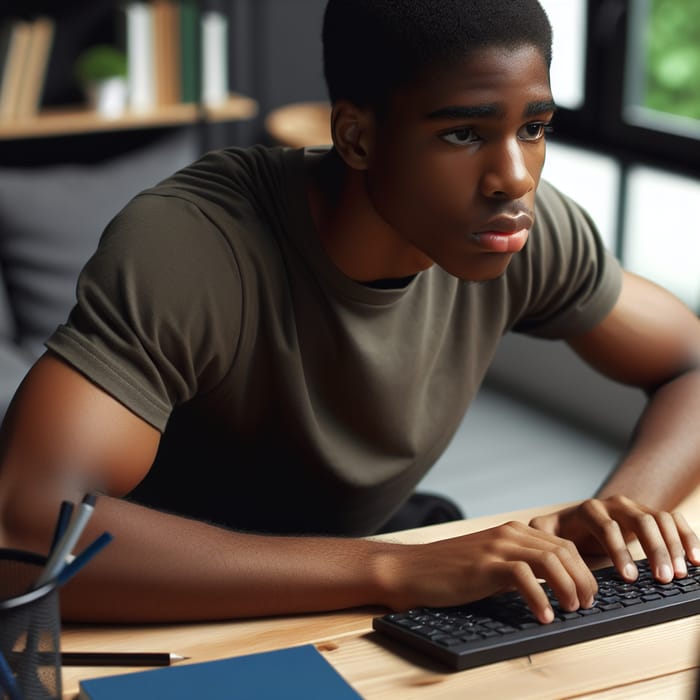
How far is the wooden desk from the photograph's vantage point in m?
0.92

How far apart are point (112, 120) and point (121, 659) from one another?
2762 millimetres

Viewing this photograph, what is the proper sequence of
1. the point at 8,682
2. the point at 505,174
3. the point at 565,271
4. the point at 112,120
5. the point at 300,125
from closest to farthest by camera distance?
the point at 8,682
the point at 505,174
the point at 565,271
the point at 112,120
the point at 300,125

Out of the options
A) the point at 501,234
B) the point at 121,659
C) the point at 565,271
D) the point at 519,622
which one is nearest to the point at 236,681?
the point at 121,659

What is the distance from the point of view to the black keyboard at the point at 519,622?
3.15 ft

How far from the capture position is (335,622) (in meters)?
1.05

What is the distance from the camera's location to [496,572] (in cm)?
102

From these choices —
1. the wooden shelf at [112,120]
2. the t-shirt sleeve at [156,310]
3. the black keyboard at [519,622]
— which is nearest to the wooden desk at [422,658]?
the black keyboard at [519,622]

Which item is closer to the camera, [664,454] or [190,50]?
[664,454]

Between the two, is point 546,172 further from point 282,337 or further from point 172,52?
point 282,337

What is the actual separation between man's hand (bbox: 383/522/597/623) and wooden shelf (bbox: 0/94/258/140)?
2655mm

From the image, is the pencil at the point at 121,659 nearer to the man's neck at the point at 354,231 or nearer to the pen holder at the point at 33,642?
the pen holder at the point at 33,642

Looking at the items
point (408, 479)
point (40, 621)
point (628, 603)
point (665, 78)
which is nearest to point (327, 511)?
point (408, 479)

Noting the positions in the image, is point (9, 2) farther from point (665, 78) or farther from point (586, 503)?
point (586, 503)

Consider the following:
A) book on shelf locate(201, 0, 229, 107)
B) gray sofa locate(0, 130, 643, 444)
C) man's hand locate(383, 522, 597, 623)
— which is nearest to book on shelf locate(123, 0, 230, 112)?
book on shelf locate(201, 0, 229, 107)
